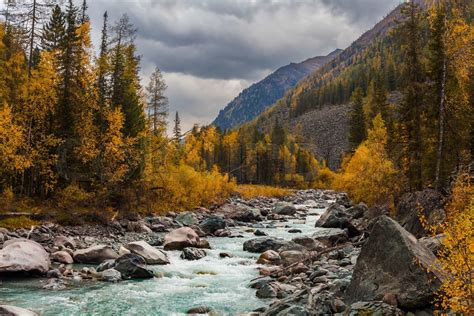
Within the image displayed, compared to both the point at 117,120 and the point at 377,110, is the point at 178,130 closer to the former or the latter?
the point at 377,110

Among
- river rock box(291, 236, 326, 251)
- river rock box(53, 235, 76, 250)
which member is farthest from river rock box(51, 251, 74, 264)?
river rock box(291, 236, 326, 251)

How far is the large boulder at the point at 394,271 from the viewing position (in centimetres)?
1046

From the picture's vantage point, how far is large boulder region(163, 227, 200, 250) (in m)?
24.2

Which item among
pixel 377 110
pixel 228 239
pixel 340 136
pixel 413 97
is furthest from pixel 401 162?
pixel 340 136

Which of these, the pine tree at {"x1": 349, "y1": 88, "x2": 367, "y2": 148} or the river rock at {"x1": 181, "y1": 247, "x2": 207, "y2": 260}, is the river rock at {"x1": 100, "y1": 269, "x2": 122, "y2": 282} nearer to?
the river rock at {"x1": 181, "y1": 247, "x2": 207, "y2": 260}

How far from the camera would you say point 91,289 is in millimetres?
15430

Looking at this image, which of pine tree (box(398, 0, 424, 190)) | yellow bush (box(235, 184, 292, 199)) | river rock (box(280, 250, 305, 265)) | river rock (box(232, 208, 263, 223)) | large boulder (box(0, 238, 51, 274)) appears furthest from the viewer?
yellow bush (box(235, 184, 292, 199))

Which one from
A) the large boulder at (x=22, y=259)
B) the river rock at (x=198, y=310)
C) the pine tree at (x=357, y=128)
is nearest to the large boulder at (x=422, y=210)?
the river rock at (x=198, y=310)

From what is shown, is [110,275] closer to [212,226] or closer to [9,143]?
[9,143]

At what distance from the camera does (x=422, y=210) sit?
19.9 m

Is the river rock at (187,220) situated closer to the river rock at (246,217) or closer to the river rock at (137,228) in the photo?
the river rock at (137,228)

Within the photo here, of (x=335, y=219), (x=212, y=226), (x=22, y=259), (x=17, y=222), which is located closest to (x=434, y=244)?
(x=22, y=259)

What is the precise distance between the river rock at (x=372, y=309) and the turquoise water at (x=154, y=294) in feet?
13.3

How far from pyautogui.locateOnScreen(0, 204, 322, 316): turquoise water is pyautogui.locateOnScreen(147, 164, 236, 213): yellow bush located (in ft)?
67.1
